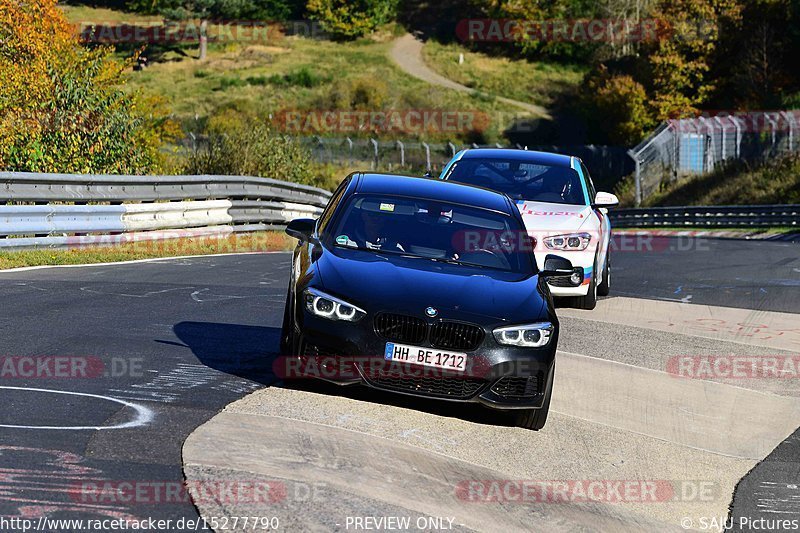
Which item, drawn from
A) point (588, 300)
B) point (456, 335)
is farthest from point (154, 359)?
point (588, 300)

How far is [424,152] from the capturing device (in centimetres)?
5141

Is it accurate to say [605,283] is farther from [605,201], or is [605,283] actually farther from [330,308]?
[330,308]

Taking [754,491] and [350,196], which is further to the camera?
[350,196]

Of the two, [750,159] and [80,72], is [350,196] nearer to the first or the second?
[80,72]

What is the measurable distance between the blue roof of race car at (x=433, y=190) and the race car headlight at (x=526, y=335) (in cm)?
173

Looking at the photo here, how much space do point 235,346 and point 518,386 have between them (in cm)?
299

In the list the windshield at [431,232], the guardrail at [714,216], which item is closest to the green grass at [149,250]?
the windshield at [431,232]

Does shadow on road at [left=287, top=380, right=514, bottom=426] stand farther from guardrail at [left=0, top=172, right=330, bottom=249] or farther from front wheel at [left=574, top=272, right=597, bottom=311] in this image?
guardrail at [left=0, top=172, right=330, bottom=249]

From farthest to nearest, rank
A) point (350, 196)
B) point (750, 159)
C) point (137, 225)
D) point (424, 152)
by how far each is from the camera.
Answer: point (424, 152)
point (750, 159)
point (137, 225)
point (350, 196)

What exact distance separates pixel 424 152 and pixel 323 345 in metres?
44.1

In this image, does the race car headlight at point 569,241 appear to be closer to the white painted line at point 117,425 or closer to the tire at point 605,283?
the tire at point 605,283

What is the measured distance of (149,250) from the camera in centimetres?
1834

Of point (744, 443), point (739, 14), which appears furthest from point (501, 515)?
point (739, 14)

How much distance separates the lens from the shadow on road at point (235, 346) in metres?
8.88
